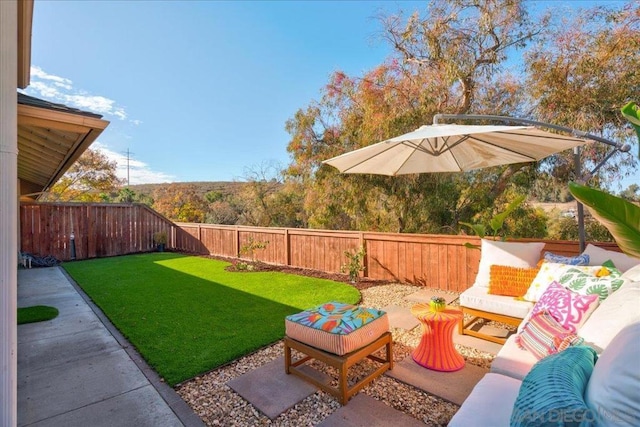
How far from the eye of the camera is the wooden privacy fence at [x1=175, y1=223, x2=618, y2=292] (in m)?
5.23

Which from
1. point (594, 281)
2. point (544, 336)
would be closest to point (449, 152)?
point (594, 281)

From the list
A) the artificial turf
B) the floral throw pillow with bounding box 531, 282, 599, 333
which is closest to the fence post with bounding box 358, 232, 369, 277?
the floral throw pillow with bounding box 531, 282, 599, 333

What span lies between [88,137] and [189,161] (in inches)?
800

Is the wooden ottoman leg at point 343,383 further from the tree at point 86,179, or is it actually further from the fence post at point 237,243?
the tree at point 86,179

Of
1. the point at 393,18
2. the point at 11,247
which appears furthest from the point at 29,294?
the point at 393,18

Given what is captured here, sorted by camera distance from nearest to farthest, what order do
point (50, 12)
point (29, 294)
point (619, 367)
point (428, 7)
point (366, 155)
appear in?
point (619, 367), point (366, 155), point (50, 12), point (29, 294), point (428, 7)

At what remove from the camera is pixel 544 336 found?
7.25 ft

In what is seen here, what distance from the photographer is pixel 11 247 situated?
159 centimetres

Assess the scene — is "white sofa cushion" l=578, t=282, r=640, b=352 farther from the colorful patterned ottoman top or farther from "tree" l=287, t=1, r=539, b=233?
"tree" l=287, t=1, r=539, b=233

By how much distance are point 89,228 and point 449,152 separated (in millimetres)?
10688

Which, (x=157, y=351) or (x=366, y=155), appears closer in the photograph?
(x=157, y=351)

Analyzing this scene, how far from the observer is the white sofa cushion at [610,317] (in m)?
1.74

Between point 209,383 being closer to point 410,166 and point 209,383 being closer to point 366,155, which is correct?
point 366,155

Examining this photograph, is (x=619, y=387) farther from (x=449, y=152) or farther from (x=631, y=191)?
(x=631, y=191)
